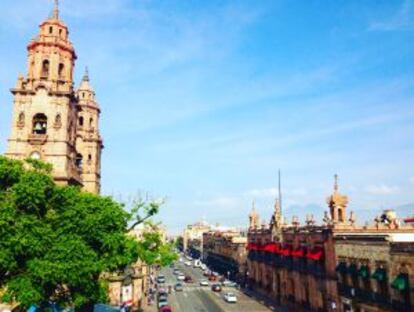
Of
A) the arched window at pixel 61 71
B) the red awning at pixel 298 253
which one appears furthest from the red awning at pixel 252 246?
the arched window at pixel 61 71

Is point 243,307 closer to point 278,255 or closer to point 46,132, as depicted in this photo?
point 278,255

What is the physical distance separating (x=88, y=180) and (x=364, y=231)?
117 feet

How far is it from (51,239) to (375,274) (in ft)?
77.0

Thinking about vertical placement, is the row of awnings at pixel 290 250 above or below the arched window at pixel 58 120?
below

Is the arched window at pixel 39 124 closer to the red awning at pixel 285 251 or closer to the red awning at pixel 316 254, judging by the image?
the red awning at pixel 316 254

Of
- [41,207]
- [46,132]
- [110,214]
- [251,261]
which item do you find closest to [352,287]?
[110,214]

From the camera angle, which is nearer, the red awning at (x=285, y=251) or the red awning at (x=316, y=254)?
the red awning at (x=316, y=254)

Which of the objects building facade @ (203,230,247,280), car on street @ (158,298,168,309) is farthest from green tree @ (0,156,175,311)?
building facade @ (203,230,247,280)

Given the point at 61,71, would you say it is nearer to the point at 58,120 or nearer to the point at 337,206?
the point at 58,120

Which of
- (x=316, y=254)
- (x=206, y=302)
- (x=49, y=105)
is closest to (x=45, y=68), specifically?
(x=49, y=105)

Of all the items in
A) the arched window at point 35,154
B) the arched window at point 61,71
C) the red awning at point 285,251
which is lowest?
the red awning at point 285,251

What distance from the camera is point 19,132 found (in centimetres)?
4559

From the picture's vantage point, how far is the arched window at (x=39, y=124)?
46.5 m

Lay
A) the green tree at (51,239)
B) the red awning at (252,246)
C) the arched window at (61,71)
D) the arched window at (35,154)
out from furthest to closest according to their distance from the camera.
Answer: the red awning at (252,246), the arched window at (61,71), the arched window at (35,154), the green tree at (51,239)
